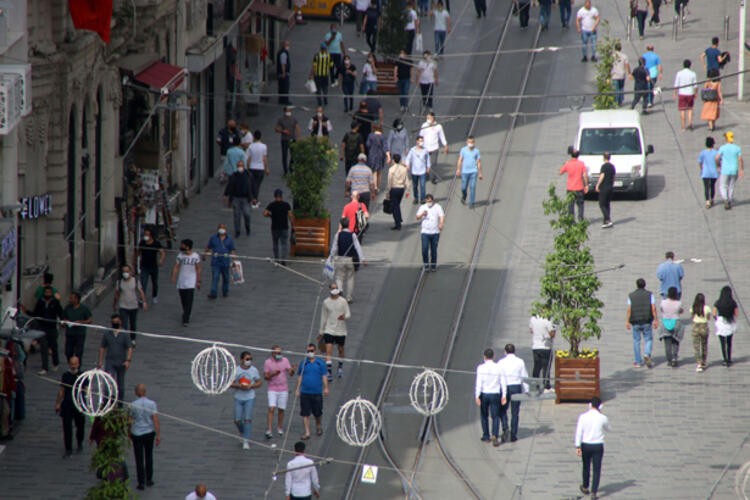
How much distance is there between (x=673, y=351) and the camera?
90.1ft

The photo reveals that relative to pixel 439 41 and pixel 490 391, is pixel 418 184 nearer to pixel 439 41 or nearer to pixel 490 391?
pixel 490 391

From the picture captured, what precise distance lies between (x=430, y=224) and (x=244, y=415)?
7.30m

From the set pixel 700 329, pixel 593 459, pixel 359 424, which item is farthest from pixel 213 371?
pixel 700 329

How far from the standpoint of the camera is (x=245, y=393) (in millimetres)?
24438

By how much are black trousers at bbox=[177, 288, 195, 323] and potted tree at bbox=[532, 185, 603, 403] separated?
6.12 m

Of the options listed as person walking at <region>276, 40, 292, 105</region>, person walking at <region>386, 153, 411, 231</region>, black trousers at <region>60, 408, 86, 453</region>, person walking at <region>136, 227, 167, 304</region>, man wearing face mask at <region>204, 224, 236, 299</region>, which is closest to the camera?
black trousers at <region>60, 408, 86, 453</region>

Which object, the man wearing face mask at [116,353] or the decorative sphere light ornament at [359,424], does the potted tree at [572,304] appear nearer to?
the decorative sphere light ornament at [359,424]

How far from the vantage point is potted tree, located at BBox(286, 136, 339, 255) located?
106 ft

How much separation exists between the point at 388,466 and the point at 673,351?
18.2ft

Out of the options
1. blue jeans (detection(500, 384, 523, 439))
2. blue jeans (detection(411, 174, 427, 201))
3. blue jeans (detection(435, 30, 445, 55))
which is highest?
blue jeans (detection(435, 30, 445, 55))

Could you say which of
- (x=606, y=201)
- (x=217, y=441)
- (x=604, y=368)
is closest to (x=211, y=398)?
(x=217, y=441)

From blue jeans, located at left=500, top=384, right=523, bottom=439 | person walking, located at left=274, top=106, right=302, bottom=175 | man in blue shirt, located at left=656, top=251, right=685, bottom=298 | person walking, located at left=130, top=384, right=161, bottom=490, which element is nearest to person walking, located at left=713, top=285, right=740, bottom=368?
man in blue shirt, located at left=656, top=251, right=685, bottom=298

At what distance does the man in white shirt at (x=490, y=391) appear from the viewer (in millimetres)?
24516

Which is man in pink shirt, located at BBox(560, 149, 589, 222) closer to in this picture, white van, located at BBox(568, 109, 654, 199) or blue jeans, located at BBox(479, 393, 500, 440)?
white van, located at BBox(568, 109, 654, 199)
